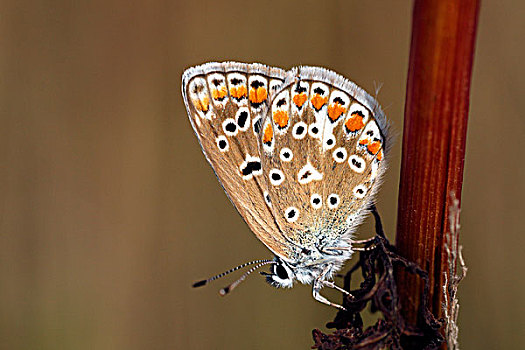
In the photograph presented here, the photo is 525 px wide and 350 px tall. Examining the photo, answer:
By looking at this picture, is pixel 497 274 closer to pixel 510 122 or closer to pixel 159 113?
pixel 510 122

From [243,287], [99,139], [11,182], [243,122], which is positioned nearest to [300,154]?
[243,122]

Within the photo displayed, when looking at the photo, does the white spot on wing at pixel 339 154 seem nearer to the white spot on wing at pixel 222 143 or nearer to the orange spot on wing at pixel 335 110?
the orange spot on wing at pixel 335 110

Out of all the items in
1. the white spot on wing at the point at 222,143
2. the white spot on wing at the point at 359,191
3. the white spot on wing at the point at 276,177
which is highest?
the white spot on wing at the point at 222,143

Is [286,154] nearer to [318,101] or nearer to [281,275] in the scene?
[318,101]

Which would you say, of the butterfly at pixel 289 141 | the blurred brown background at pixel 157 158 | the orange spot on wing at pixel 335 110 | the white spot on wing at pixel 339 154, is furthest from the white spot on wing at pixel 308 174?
the blurred brown background at pixel 157 158

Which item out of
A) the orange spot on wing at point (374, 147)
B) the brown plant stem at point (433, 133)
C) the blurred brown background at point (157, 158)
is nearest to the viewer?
the brown plant stem at point (433, 133)

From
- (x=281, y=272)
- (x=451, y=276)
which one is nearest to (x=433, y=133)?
(x=451, y=276)

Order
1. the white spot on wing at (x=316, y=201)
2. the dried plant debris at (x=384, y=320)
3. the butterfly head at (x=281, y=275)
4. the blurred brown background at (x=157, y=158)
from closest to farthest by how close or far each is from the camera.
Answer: the dried plant debris at (x=384, y=320) < the white spot on wing at (x=316, y=201) < the butterfly head at (x=281, y=275) < the blurred brown background at (x=157, y=158)
